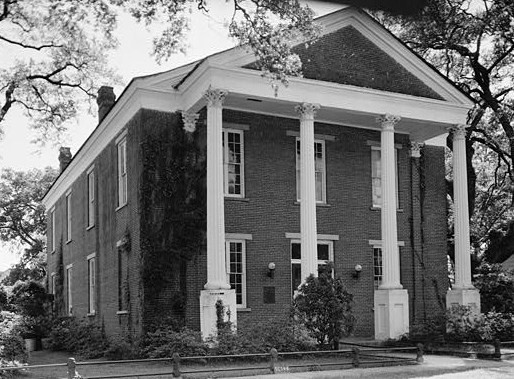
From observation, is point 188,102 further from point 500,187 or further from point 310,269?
point 500,187

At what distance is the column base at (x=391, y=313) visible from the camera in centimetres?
2273

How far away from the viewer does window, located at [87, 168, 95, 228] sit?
2980 centimetres

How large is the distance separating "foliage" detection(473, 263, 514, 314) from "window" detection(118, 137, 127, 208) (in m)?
13.6

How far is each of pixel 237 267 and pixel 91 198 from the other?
9.77 m

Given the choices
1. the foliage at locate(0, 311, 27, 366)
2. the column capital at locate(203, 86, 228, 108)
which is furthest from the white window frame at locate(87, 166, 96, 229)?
the foliage at locate(0, 311, 27, 366)

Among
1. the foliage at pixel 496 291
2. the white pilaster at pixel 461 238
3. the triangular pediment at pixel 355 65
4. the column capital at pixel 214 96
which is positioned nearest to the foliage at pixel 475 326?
the white pilaster at pixel 461 238

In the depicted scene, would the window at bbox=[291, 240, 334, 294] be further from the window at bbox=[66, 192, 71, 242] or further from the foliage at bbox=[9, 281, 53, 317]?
the window at bbox=[66, 192, 71, 242]

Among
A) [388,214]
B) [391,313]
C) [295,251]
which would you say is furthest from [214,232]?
[391,313]

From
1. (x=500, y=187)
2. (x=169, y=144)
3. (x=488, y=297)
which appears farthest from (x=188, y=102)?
(x=500, y=187)

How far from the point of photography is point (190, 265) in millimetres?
22203

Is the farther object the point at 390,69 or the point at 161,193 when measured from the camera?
the point at 390,69

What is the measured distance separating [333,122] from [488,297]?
8753 mm

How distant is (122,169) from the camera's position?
25.2 metres

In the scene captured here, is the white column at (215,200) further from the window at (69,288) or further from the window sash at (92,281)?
the window at (69,288)
